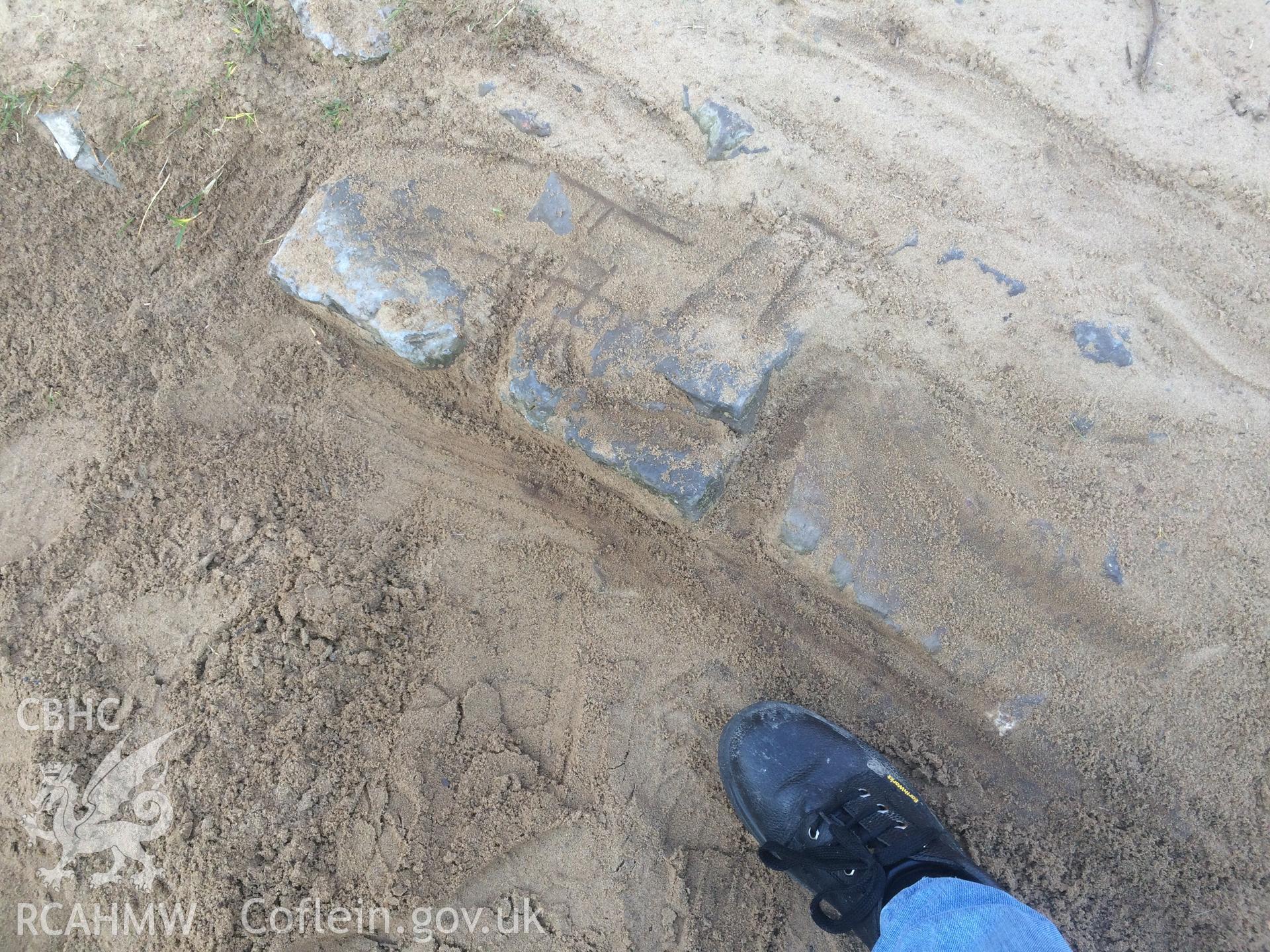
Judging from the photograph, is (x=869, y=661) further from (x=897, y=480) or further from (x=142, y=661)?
(x=142, y=661)

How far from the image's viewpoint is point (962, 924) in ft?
6.04

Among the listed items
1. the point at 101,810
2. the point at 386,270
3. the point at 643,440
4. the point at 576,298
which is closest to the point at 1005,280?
the point at 643,440

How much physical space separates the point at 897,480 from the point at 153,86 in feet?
Result: 9.80

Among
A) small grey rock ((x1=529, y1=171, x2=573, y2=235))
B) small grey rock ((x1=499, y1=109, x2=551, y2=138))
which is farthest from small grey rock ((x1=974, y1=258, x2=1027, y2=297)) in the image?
small grey rock ((x1=499, y1=109, x2=551, y2=138))

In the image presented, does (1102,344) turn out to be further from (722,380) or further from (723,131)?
(723,131)

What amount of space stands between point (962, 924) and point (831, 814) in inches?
19.7

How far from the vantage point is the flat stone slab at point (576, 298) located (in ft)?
7.42

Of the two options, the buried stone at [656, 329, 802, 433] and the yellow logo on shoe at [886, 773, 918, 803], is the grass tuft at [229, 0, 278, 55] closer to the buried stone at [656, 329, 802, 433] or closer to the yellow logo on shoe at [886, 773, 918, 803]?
the buried stone at [656, 329, 802, 433]

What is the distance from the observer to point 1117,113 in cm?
251

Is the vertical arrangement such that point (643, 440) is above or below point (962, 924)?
above

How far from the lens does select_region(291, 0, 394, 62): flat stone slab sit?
2.56m

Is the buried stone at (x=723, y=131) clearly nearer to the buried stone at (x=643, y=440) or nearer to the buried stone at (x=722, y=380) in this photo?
the buried stone at (x=722, y=380)

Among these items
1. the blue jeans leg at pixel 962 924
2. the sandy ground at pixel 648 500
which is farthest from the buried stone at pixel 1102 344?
the blue jeans leg at pixel 962 924

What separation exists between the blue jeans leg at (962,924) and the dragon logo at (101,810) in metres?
2.09
